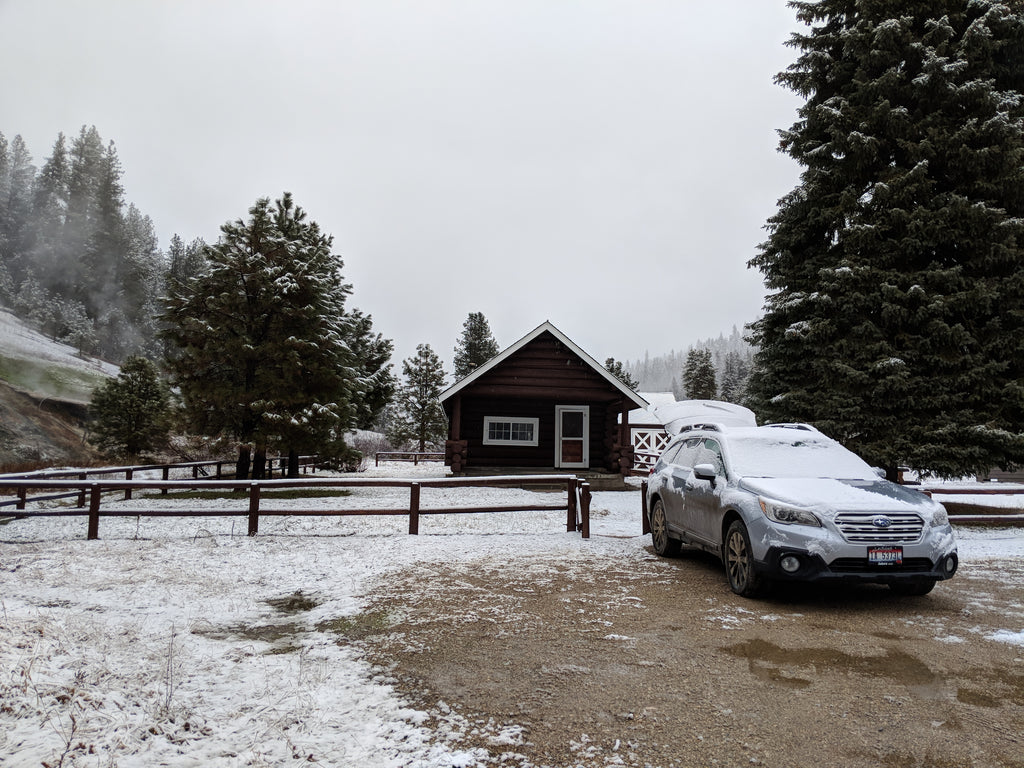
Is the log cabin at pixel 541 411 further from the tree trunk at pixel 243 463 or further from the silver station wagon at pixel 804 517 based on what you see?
the silver station wagon at pixel 804 517

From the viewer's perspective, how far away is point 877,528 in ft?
19.3

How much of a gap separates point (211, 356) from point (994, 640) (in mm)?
18274

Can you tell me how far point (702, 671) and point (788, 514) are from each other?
2.44 meters

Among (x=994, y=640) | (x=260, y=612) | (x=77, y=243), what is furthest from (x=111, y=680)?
(x=77, y=243)

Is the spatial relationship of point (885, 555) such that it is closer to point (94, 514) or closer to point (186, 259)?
point (94, 514)

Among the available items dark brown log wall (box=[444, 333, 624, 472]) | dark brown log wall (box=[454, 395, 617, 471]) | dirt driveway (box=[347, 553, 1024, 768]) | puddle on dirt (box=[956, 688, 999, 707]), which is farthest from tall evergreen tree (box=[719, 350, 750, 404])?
puddle on dirt (box=[956, 688, 999, 707])

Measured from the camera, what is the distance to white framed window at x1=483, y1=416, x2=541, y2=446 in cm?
2242

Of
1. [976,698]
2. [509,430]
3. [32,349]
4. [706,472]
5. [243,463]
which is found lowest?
[976,698]

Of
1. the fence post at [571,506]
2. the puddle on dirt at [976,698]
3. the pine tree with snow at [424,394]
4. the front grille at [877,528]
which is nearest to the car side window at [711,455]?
the front grille at [877,528]

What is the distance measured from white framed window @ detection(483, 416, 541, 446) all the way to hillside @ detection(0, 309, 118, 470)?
2085cm

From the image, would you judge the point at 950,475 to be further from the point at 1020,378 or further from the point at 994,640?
the point at 994,640

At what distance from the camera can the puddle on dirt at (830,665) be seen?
162 inches

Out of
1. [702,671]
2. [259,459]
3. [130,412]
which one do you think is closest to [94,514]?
[259,459]

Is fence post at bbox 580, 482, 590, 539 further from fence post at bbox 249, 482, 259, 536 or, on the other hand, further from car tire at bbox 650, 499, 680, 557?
fence post at bbox 249, 482, 259, 536
